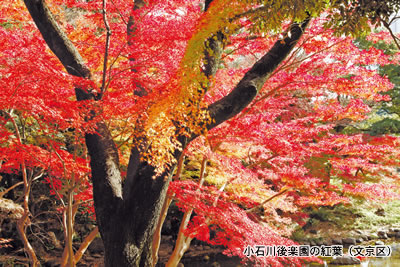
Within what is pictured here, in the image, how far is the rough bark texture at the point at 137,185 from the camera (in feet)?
12.5

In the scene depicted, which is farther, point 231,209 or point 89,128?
point 231,209

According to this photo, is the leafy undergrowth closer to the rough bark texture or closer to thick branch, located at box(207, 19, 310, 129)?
the rough bark texture

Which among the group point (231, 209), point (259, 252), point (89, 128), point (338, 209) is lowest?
point (259, 252)

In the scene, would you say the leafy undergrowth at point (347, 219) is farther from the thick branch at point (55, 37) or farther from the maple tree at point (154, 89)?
the thick branch at point (55, 37)

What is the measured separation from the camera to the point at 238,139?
244 inches

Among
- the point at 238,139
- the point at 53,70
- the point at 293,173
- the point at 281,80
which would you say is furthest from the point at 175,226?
the point at 53,70

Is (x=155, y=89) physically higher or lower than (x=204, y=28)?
lower

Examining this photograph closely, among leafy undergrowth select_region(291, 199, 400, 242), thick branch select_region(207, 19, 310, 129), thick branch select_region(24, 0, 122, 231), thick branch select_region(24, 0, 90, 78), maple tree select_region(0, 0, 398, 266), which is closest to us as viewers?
maple tree select_region(0, 0, 398, 266)

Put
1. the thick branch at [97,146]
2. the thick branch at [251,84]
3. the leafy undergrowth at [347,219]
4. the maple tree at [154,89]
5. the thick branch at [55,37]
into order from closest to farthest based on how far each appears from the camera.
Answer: the maple tree at [154,89]
the thick branch at [251,84]
the thick branch at [97,146]
the thick branch at [55,37]
the leafy undergrowth at [347,219]

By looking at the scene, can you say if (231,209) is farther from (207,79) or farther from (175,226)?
(175,226)

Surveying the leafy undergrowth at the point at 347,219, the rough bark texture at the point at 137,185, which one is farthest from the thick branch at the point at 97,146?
the leafy undergrowth at the point at 347,219

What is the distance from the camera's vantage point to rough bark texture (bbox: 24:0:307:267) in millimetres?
3799

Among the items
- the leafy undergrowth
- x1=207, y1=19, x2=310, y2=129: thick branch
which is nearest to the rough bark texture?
x1=207, y1=19, x2=310, y2=129: thick branch

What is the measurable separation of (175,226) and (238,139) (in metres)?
5.12
